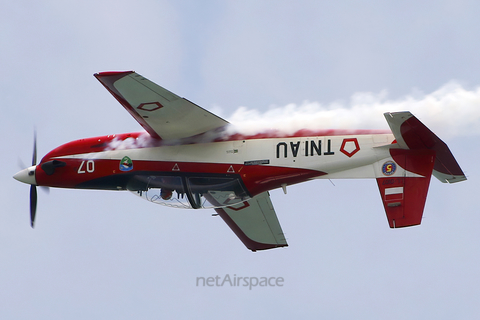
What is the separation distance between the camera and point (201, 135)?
64.4 feet

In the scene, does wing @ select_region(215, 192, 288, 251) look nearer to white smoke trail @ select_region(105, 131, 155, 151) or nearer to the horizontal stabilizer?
white smoke trail @ select_region(105, 131, 155, 151)

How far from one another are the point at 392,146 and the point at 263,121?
11.9 ft

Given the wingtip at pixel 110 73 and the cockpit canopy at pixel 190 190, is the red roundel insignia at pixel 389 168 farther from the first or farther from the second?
the wingtip at pixel 110 73

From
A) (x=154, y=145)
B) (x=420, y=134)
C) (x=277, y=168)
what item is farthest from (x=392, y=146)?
(x=154, y=145)

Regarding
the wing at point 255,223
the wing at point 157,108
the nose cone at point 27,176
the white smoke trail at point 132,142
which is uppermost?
the wing at point 157,108

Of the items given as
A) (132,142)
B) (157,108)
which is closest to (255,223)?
(132,142)

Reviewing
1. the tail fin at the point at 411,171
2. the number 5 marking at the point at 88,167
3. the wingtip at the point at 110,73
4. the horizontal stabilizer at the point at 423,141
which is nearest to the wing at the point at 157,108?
the wingtip at the point at 110,73

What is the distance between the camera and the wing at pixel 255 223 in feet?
72.8

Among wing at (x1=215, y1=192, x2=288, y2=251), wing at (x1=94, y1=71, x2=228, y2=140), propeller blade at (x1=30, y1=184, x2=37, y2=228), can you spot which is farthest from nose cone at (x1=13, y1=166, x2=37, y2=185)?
wing at (x1=215, y1=192, x2=288, y2=251)

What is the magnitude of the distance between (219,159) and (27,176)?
257 inches

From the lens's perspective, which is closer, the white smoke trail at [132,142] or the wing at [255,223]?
the white smoke trail at [132,142]

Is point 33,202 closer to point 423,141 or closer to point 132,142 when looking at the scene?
point 132,142

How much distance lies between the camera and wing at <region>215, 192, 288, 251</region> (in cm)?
2220

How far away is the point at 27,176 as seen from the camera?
70.9 ft
